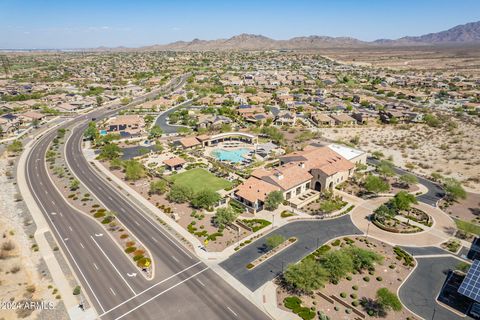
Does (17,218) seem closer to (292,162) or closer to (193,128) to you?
(292,162)

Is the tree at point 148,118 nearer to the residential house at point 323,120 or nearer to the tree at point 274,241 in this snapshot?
the residential house at point 323,120

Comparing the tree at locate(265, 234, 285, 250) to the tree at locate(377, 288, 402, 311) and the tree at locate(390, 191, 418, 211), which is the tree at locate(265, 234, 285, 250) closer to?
Answer: the tree at locate(377, 288, 402, 311)

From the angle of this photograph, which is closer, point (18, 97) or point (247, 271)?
point (247, 271)

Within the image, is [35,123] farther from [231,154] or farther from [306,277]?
[306,277]

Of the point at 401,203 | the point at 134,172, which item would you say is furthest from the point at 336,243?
the point at 134,172

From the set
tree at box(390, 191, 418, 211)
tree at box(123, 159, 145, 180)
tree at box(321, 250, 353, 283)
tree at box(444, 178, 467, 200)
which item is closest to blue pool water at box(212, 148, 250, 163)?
tree at box(123, 159, 145, 180)

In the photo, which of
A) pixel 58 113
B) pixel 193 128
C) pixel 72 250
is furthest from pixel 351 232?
pixel 58 113

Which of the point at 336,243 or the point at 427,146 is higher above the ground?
the point at 427,146
